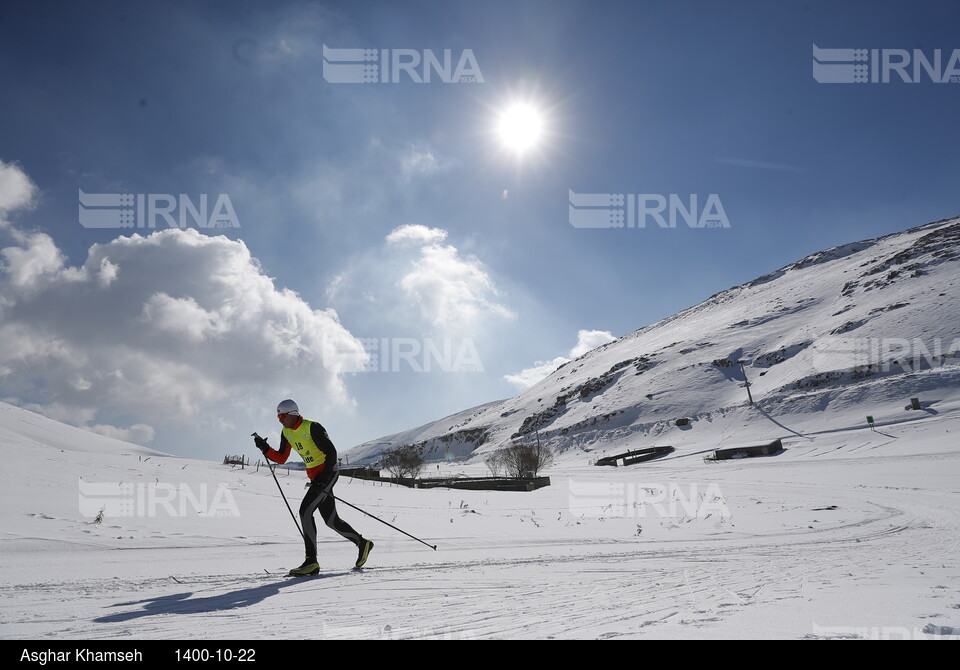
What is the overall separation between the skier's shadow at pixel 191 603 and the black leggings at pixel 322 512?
104 cm

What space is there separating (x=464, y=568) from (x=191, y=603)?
2679 millimetres

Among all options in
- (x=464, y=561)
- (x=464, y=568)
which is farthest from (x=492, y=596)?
(x=464, y=561)

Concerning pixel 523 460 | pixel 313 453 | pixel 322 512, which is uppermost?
pixel 313 453

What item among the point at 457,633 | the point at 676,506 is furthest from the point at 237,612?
the point at 676,506

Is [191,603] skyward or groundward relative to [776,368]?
groundward

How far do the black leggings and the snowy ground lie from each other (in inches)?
17.3

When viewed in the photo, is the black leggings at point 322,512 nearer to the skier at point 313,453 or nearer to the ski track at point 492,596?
the skier at point 313,453

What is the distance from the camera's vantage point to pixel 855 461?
27.6 meters

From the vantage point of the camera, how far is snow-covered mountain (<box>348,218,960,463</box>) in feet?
188

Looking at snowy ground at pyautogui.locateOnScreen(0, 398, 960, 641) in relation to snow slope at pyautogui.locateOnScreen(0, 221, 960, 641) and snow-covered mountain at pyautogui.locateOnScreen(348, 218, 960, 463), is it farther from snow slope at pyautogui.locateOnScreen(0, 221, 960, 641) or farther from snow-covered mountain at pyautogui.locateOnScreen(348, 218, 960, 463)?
snow-covered mountain at pyautogui.locateOnScreen(348, 218, 960, 463)

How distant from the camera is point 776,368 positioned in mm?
78188

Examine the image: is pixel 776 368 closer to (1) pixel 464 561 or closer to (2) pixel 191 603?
(1) pixel 464 561
